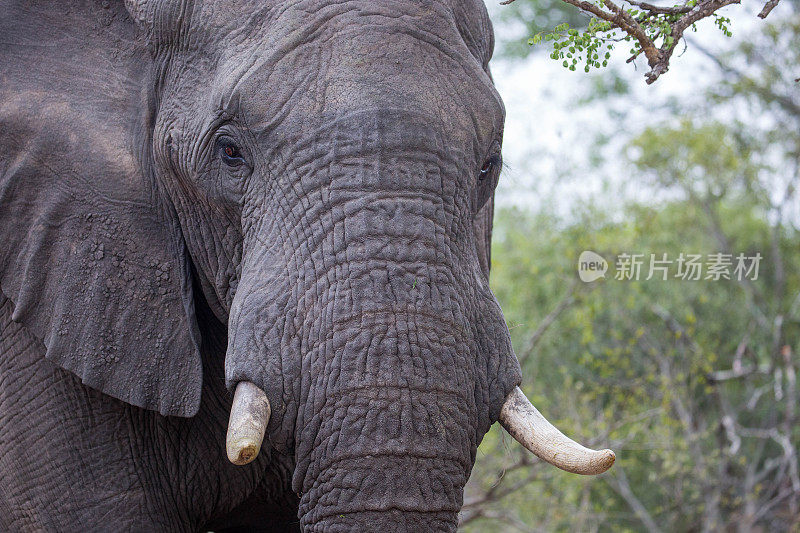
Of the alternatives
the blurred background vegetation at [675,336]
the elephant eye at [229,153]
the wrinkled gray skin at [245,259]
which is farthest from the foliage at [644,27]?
the blurred background vegetation at [675,336]

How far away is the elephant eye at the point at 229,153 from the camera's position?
2760 millimetres

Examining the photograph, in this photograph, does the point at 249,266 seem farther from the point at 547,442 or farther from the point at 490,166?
the point at 547,442

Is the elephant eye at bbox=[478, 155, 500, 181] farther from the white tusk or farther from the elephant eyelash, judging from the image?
the white tusk

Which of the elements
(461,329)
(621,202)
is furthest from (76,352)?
(621,202)

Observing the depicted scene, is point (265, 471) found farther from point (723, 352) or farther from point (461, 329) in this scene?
point (723, 352)

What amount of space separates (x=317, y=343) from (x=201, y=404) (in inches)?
37.2

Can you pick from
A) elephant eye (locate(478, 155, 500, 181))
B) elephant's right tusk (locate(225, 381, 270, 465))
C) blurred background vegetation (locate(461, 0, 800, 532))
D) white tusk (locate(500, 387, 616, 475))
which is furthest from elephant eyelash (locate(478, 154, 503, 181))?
blurred background vegetation (locate(461, 0, 800, 532))

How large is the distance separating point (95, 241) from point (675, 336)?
234 inches

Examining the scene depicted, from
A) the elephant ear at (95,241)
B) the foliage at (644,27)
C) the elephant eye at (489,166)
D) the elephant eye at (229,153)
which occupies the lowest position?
the elephant ear at (95,241)

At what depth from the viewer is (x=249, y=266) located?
2.70 meters

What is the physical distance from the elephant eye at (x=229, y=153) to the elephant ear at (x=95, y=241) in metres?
0.35

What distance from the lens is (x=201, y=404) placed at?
10.7 ft

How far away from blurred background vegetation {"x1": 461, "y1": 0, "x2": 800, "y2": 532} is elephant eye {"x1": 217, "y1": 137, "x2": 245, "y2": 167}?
3763 mm

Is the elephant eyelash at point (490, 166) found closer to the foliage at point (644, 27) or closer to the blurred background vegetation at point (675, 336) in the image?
the foliage at point (644, 27)
